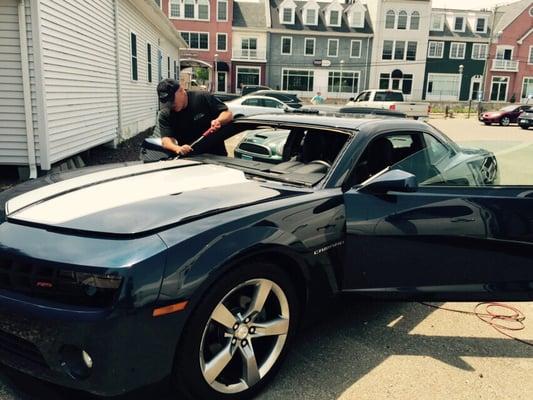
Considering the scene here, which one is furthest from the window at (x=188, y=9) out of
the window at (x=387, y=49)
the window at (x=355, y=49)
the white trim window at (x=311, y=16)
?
the window at (x=387, y=49)

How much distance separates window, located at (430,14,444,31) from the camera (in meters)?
49.2

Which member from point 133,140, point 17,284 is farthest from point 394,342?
point 133,140

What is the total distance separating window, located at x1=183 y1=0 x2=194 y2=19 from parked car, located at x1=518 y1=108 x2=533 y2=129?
2988 cm

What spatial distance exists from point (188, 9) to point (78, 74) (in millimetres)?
38079

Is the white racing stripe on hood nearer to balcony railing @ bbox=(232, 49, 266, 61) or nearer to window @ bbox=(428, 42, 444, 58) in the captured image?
balcony railing @ bbox=(232, 49, 266, 61)

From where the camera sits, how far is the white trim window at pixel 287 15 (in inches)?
1822

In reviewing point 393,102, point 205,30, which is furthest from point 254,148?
point 205,30

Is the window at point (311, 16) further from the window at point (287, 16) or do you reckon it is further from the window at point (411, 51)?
the window at point (411, 51)

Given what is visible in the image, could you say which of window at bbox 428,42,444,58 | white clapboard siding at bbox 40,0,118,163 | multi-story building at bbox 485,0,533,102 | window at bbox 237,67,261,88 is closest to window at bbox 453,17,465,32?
window at bbox 428,42,444,58

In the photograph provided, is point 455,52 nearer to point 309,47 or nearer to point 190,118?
point 309,47

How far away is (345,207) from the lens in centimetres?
285

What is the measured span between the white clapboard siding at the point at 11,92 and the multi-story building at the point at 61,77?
1 cm

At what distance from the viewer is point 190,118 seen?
5184 millimetres

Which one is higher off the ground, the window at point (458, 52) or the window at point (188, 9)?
the window at point (188, 9)
